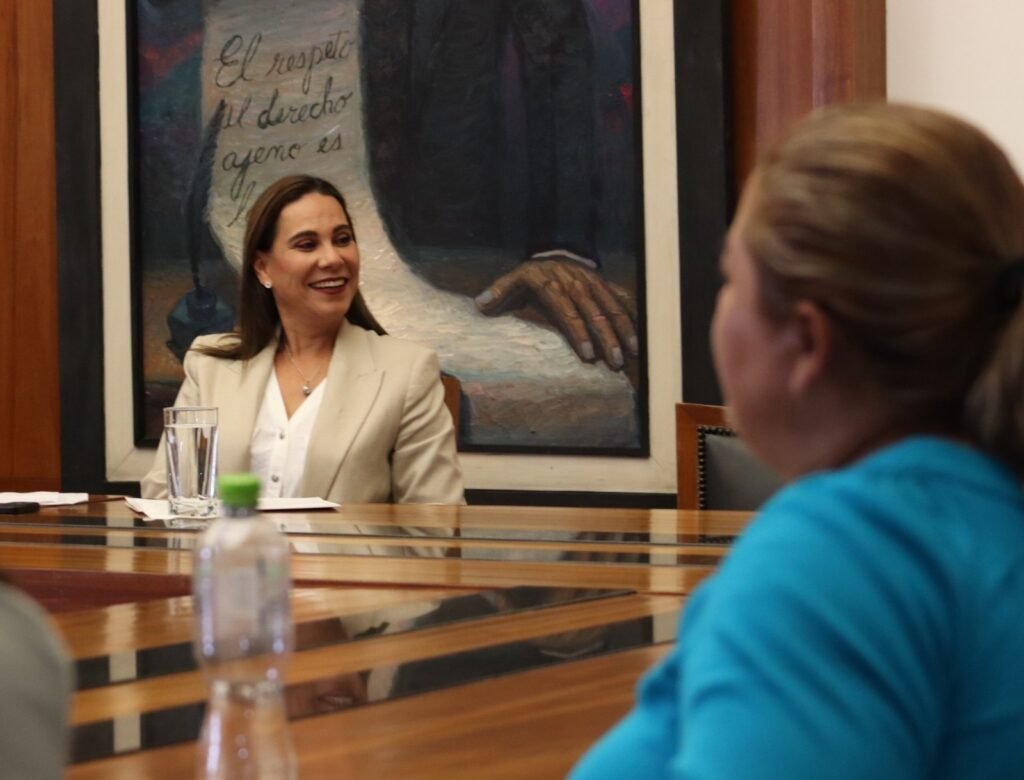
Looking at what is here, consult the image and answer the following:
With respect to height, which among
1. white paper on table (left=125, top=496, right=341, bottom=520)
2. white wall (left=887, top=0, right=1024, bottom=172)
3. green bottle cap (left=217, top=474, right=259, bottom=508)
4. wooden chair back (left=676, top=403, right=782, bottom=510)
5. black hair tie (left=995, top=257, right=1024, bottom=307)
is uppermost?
white wall (left=887, top=0, right=1024, bottom=172)

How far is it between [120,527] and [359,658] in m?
1.42

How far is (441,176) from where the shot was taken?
→ 453cm

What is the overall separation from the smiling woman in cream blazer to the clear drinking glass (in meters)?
0.62

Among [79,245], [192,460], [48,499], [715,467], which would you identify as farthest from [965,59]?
[79,245]

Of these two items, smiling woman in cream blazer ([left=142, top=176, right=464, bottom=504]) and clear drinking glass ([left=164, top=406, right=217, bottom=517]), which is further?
smiling woman in cream blazer ([left=142, top=176, right=464, bottom=504])

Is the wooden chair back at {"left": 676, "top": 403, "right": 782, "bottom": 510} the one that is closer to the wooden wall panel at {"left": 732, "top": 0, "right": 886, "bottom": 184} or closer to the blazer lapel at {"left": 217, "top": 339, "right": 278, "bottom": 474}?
the wooden wall panel at {"left": 732, "top": 0, "right": 886, "bottom": 184}

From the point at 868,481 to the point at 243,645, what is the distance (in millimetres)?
684

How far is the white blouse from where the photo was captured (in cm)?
377

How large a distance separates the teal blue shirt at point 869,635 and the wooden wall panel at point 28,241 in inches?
178

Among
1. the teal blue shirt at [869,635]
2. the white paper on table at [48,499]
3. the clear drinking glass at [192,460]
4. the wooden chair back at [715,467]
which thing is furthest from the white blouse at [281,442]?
the teal blue shirt at [869,635]

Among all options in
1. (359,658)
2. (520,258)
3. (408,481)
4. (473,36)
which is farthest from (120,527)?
(473,36)

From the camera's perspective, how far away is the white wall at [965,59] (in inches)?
149

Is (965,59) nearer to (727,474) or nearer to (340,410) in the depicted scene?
(727,474)

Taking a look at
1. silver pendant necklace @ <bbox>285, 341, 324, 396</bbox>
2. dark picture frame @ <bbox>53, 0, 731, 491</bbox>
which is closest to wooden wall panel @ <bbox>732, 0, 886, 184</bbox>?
silver pendant necklace @ <bbox>285, 341, 324, 396</bbox>
